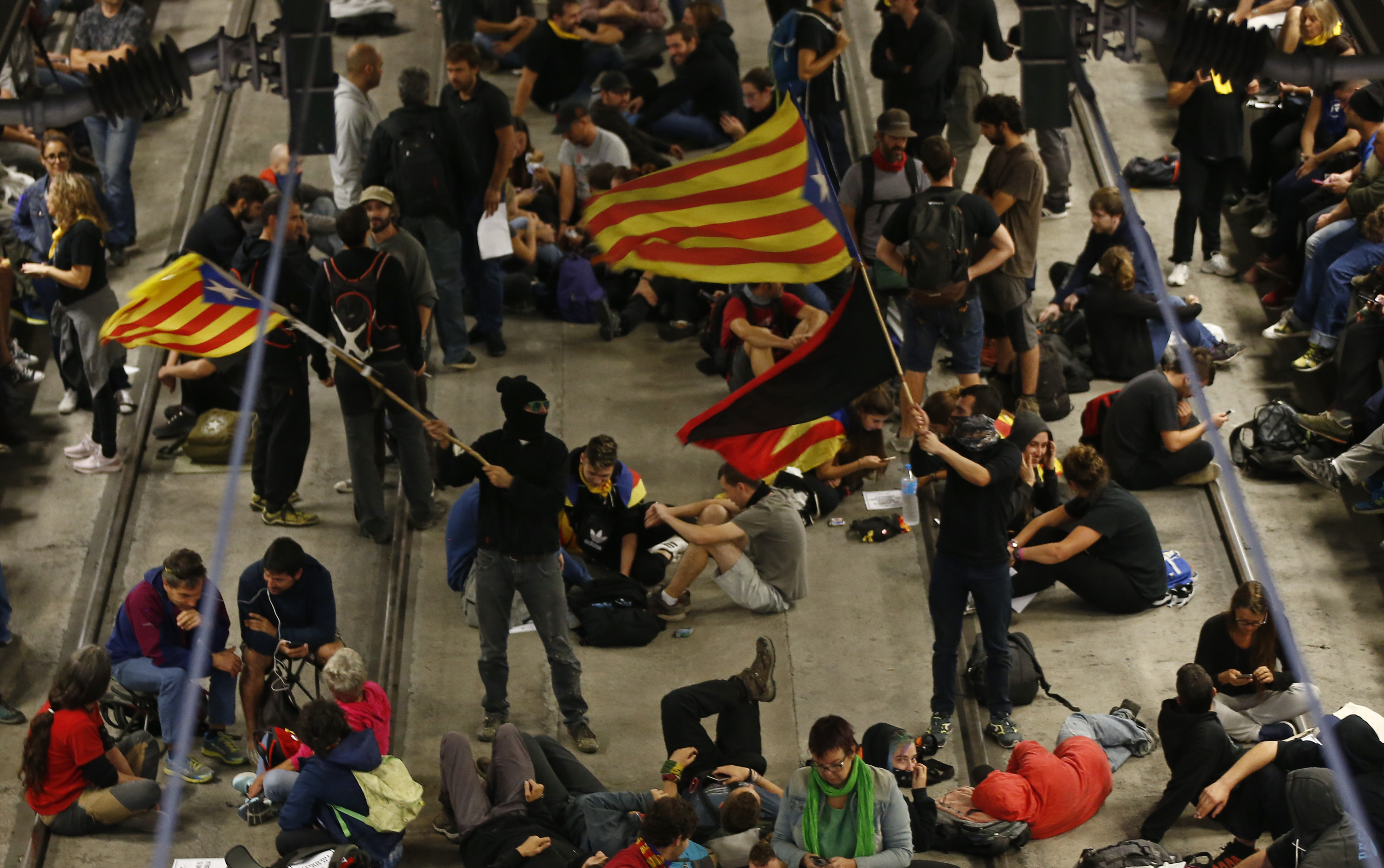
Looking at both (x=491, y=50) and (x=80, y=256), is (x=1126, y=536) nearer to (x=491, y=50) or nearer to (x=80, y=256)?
(x=80, y=256)

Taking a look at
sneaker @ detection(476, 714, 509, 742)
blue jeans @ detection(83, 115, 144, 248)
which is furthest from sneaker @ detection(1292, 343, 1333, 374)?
blue jeans @ detection(83, 115, 144, 248)

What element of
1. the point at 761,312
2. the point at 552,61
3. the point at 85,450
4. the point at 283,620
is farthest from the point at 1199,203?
the point at 85,450

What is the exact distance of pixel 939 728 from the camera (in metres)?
9.45

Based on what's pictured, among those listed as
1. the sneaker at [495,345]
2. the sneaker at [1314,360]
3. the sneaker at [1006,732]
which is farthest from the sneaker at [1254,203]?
the sneaker at [1006,732]

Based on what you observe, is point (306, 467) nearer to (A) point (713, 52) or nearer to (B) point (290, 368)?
(B) point (290, 368)

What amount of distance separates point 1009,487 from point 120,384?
19.7 ft

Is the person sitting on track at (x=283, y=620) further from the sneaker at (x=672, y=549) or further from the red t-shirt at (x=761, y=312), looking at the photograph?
the red t-shirt at (x=761, y=312)

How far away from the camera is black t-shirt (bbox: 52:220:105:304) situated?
1112 cm

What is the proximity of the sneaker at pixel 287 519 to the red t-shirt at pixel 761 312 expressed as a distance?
3080mm

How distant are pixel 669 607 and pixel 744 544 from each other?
0.65 metres

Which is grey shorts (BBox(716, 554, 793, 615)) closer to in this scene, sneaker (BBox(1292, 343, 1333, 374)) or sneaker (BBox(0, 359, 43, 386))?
sneaker (BBox(1292, 343, 1333, 374))

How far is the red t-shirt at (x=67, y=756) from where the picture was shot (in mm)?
8734

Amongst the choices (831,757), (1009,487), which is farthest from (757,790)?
(1009,487)

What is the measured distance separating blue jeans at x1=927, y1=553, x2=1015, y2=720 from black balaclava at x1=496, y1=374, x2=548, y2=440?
7.31 ft
